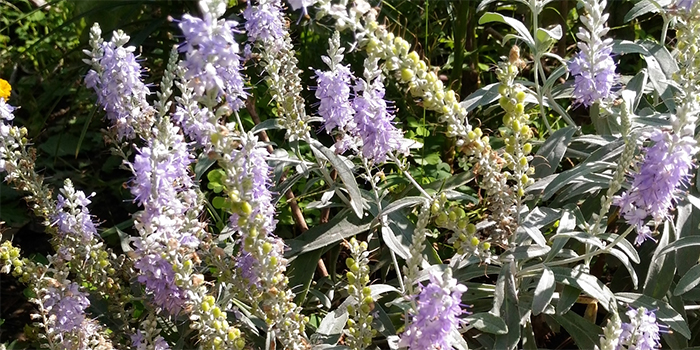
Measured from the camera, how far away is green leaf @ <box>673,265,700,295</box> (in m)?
2.21

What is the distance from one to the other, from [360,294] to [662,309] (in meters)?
0.99

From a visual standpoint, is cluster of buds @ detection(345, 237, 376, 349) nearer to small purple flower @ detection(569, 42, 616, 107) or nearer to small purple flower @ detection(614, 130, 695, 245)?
small purple flower @ detection(614, 130, 695, 245)

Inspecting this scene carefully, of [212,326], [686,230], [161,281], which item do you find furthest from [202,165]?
[686,230]

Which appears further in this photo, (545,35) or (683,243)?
(545,35)

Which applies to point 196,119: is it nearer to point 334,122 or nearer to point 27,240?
point 334,122

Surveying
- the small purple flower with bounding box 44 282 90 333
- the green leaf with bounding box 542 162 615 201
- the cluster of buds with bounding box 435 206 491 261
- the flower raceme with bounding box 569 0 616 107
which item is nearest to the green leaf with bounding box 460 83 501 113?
the flower raceme with bounding box 569 0 616 107

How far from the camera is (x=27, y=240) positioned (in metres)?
4.27

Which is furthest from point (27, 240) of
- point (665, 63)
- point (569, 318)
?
point (665, 63)

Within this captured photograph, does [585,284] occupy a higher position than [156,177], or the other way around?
[156,177]

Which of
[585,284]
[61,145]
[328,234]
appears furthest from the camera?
[61,145]

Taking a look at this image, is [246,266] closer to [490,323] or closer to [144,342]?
[144,342]

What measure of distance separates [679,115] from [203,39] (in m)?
1.12

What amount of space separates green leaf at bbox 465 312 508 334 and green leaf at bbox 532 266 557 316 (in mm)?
94

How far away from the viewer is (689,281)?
2223 millimetres
